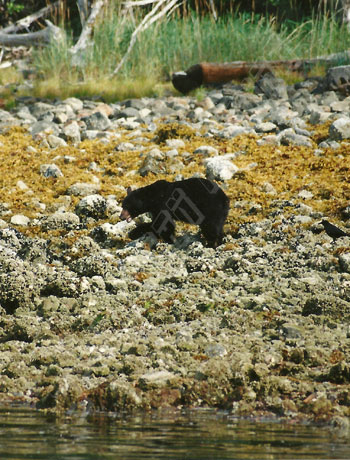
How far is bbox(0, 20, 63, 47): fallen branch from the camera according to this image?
12258 mm

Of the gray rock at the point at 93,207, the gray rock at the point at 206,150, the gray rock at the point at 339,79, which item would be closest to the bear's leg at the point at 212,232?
the gray rock at the point at 93,207

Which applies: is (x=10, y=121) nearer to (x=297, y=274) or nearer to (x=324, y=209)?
(x=324, y=209)

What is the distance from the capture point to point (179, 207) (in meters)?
5.10

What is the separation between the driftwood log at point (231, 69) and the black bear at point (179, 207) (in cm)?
491

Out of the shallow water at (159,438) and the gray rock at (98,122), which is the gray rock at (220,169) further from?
the shallow water at (159,438)

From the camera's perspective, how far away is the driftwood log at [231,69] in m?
9.87

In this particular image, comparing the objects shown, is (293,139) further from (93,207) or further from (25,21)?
(25,21)

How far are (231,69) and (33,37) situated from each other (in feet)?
14.1

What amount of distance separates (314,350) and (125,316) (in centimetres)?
107

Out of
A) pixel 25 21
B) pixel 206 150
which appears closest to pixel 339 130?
pixel 206 150

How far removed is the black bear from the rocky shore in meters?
0.12

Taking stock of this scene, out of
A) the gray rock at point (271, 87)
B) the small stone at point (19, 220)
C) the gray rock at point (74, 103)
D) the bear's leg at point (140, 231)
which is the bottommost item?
the bear's leg at point (140, 231)

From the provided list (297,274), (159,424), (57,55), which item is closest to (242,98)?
(57,55)

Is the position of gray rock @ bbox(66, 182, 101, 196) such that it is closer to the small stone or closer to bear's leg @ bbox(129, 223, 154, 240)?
the small stone
